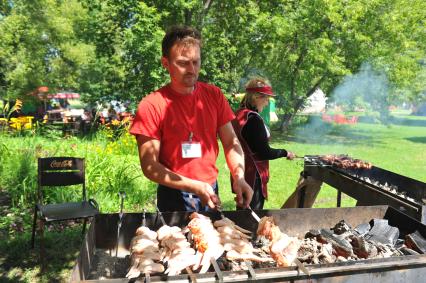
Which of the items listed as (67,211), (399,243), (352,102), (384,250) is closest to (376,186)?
(399,243)

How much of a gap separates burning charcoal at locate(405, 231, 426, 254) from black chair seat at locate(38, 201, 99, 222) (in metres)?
3.23

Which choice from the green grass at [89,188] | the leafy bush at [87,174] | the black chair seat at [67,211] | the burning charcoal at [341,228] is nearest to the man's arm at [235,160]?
the burning charcoal at [341,228]

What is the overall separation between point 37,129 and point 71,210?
4481 mm

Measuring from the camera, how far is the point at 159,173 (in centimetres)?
241

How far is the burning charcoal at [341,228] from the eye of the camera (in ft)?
8.80

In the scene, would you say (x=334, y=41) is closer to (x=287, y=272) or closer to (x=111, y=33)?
(x=111, y=33)

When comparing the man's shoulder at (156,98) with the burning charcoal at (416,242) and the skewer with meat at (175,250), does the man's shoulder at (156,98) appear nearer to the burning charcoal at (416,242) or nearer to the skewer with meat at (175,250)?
the skewer with meat at (175,250)

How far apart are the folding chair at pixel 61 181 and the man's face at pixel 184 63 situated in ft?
8.49

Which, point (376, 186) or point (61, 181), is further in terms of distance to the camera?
point (61, 181)

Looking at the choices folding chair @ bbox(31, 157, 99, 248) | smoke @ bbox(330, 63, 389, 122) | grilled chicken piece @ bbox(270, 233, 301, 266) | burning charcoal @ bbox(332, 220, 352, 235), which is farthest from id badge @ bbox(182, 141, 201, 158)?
smoke @ bbox(330, 63, 389, 122)

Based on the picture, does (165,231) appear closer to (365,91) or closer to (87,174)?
(87,174)

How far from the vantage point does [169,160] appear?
2.55m

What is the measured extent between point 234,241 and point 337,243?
747 mm

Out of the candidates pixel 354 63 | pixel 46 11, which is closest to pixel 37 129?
pixel 46 11
